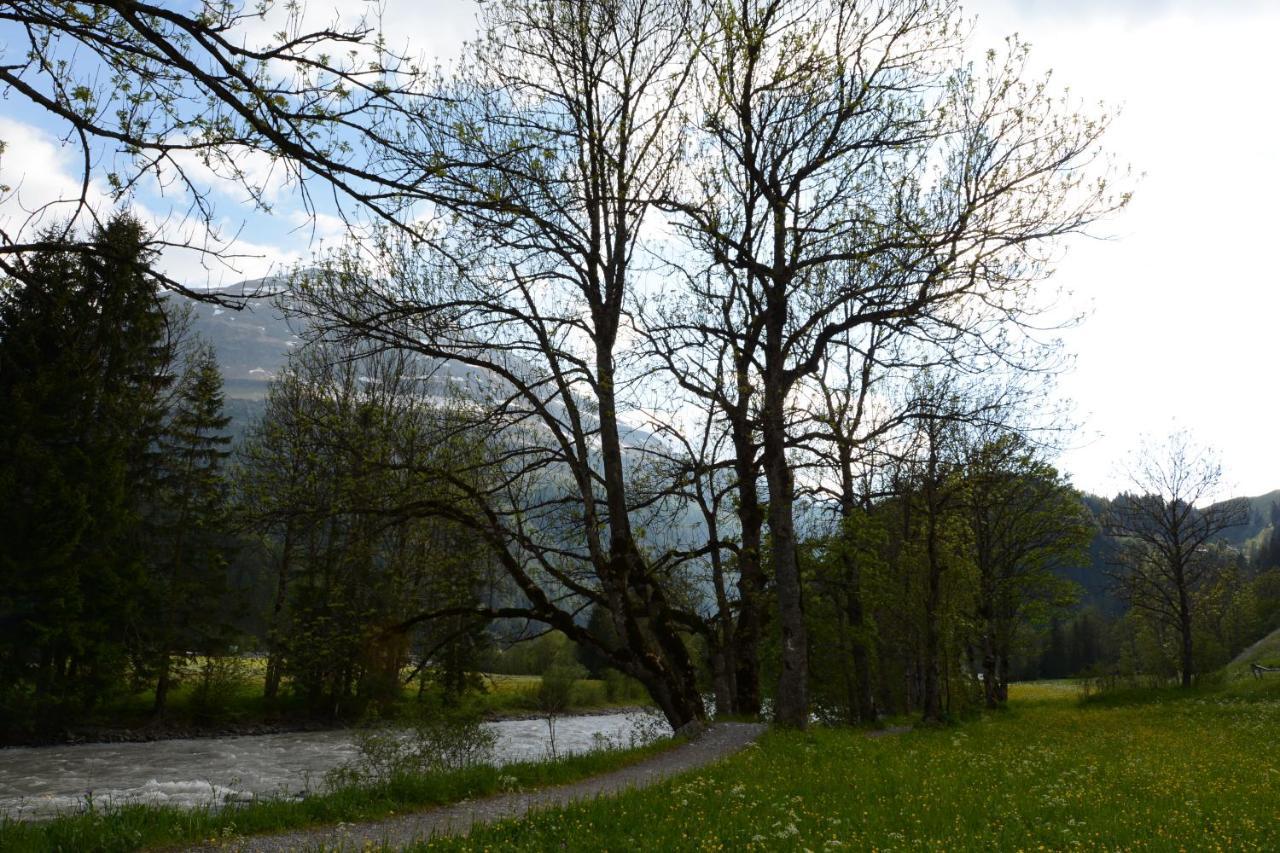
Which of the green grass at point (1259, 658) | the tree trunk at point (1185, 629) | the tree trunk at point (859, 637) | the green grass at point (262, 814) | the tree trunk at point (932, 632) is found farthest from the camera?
the green grass at point (1259, 658)

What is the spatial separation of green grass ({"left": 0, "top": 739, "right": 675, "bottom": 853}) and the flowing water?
584cm

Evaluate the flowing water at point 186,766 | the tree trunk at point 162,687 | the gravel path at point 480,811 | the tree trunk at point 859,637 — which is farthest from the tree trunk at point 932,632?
the tree trunk at point 162,687

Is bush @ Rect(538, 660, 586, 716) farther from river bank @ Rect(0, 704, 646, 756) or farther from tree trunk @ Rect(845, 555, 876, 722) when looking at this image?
tree trunk @ Rect(845, 555, 876, 722)

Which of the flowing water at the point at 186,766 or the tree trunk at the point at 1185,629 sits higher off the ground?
the tree trunk at the point at 1185,629

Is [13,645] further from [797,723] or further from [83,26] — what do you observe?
[83,26]

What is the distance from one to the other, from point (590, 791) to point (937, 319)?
10554 millimetres

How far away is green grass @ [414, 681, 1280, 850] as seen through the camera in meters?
6.87

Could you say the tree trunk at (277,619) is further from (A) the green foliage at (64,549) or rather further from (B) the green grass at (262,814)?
(B) the green grass at (262,814)

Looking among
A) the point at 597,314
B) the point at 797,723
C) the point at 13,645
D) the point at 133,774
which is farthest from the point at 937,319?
the point at 13,645

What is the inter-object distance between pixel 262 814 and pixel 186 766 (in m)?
22.6

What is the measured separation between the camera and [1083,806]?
28.7 feet

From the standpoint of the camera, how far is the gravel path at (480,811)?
22.9ft

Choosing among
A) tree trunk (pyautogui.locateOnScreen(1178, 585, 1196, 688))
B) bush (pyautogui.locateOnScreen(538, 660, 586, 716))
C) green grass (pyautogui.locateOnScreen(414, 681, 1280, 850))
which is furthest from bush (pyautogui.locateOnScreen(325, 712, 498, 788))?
tree trunk (pyautogui.locateOnScreen(1178, 585, 1196, 688))

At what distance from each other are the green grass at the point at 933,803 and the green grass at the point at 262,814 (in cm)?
220
